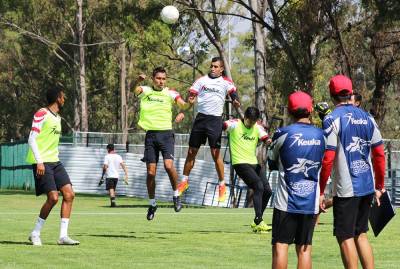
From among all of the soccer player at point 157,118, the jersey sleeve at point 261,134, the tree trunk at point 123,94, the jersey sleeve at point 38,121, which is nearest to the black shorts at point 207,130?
the soccer player at point 157,118

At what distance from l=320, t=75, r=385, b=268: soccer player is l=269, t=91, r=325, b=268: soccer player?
1.38ft

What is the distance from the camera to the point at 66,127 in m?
75.6

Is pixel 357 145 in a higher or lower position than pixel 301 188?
higher

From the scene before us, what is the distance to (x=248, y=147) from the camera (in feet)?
58.2

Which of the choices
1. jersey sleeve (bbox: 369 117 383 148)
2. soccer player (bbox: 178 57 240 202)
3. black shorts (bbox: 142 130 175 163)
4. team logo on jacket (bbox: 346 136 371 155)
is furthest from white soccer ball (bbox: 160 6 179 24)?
team logo on jacket (bbox: 346 136 371 155)

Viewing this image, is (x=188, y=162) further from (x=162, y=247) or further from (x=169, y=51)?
(x=169, y=51)

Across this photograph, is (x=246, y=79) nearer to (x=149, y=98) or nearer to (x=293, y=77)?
(x=293, y=77)

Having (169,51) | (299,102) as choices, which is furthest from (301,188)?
(169,51)

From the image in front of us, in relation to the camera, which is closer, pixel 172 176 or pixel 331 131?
pixel 331 131

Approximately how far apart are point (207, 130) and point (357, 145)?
756cm

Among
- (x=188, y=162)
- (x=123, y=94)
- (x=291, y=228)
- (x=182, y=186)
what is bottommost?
(x=123, y=94)

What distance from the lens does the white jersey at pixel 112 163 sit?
35.5m

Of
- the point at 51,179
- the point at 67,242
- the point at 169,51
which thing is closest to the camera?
the point at 51,179

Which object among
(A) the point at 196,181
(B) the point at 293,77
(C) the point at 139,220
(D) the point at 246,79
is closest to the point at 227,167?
(A) the point at 196,181
